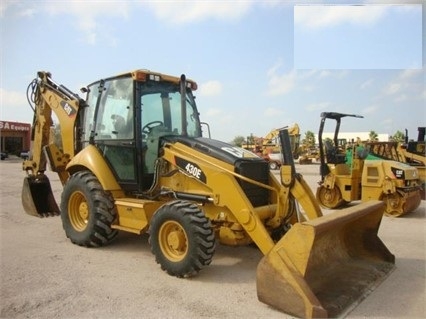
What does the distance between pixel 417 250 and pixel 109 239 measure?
15.1 feet

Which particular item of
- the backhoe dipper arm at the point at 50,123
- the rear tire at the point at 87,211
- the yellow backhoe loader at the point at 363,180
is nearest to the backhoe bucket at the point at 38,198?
the backhoe dipper arm at the point at 50,123

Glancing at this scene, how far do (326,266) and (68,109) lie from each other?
16.4 ft

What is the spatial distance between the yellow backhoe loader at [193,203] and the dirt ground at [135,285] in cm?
19

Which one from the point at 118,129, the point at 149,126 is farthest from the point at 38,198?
the point at 149,126

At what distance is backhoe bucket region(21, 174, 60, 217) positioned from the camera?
25.8 feet

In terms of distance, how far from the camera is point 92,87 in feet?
21.7

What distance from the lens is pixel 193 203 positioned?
5133 millimetres

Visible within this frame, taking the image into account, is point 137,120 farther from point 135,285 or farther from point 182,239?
point 135,285

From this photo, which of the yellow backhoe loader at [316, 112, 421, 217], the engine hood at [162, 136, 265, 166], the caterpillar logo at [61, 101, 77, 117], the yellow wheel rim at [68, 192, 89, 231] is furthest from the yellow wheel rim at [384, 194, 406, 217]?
the caterpillar logo at [61, 101, 77, 117]

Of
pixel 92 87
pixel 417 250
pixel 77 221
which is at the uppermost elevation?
pixel 92 87

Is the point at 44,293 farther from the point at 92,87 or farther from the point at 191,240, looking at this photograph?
the point at 92,87

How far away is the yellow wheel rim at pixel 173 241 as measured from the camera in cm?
476

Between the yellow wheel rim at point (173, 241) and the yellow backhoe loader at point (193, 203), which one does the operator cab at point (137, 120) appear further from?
the yellow wheel rim at point (173, 241)

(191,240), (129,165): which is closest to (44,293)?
(191,240)
